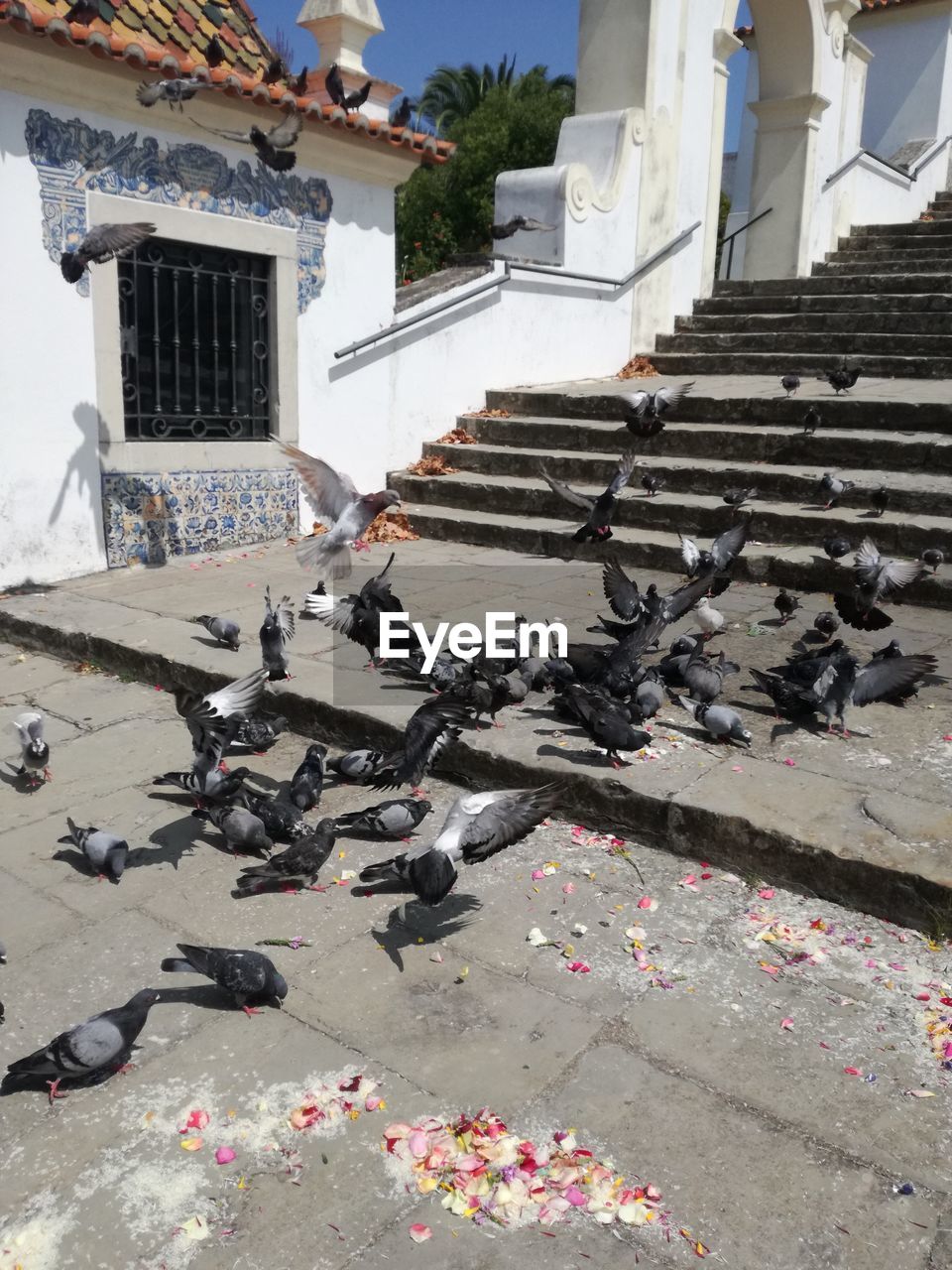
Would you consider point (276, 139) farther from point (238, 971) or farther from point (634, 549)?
point (238, 971)

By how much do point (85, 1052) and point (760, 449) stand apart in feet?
23.3

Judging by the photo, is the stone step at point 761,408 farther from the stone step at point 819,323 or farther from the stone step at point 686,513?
the stone step at point 686,513

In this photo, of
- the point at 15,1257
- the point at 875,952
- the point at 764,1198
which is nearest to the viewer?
the point at 15,1257

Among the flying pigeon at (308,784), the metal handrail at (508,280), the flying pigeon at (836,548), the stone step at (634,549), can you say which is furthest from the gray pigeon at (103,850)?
the metal handrail at (508,280)

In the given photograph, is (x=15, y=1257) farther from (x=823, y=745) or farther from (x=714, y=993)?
(x=823, y=745)

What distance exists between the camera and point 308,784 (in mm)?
3740

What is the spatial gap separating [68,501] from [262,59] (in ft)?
14.5

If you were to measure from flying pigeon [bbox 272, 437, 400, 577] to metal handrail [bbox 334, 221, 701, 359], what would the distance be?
127 inches

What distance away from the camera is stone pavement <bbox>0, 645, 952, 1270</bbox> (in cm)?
198

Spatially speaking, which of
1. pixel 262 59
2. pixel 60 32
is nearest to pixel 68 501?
pixel 60 32

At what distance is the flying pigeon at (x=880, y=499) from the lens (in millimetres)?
6617

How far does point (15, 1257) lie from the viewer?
6.28 ft

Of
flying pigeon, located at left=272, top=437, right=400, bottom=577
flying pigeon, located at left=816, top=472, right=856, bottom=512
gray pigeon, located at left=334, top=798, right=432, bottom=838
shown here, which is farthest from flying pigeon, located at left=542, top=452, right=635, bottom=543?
gray pigeon, located at left=334, top=798, right=432, bottom=838

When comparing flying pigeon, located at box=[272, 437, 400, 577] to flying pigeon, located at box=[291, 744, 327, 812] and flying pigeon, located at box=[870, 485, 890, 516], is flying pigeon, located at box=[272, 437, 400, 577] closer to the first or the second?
flying pigeon, located at box=[291, 744, 327, 812]
